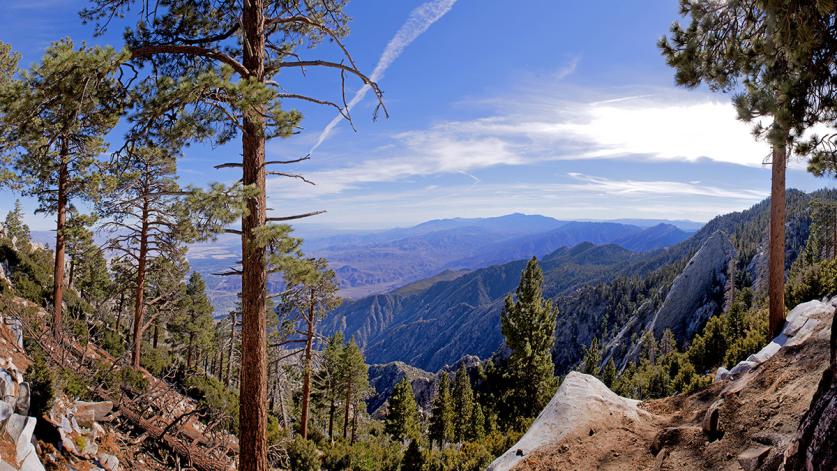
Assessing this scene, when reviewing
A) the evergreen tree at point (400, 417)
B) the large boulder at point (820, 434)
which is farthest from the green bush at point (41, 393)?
the evergreen tree at point (400, 417)

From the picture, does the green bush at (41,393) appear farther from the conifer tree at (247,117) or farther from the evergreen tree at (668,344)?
the evergreen tree at (668,344)

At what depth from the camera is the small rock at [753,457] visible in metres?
5.14

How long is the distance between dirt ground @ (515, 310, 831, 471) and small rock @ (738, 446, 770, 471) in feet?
0.21

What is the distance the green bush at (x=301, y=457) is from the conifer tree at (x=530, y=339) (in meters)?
13.2

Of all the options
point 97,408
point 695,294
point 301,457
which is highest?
point 97,408

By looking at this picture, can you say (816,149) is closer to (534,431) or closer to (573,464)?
(573,464)

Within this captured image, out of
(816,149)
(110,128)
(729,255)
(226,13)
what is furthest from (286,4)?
(729,255)

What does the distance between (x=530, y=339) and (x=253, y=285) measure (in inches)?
851

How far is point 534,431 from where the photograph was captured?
30.2 ft

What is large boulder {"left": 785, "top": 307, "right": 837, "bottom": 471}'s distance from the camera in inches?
150

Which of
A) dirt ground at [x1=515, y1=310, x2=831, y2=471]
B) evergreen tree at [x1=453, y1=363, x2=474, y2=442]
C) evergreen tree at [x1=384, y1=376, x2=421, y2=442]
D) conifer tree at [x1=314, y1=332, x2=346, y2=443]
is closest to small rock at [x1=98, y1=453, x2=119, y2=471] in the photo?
dirt ground at [x1=515, y1=310, x2=831, y2=471]

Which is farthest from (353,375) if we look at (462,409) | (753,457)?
(753,457)

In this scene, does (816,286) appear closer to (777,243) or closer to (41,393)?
(777,243)

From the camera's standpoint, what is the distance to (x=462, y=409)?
45594 millimetres
